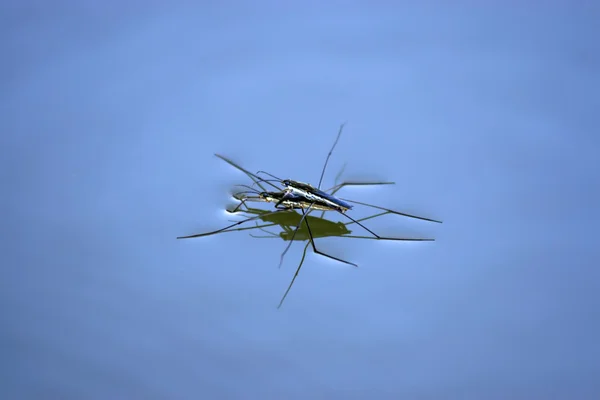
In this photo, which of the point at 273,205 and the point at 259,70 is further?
the point at 259,70

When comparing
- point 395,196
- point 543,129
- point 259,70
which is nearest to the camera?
point 395,196

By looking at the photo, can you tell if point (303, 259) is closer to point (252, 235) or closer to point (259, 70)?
point (252, 235)

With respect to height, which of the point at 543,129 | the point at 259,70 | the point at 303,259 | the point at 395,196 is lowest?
the point at 303,259

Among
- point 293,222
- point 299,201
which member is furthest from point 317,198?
point 293,222

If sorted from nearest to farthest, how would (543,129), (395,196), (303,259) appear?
(303,259), (395,196), (543,129)

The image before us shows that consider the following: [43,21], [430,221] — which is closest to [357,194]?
[430,221]

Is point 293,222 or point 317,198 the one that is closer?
point 317,198

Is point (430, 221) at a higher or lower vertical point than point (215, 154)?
lower

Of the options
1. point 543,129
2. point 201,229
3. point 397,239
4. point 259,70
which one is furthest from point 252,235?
point 543,129

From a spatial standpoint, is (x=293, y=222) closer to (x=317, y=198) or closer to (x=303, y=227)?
(x=303, y=227)
